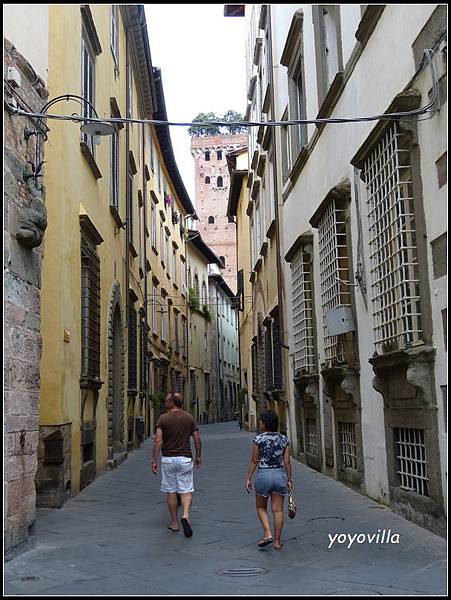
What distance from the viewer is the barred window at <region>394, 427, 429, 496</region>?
273 inches

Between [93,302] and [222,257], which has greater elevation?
[222,257]

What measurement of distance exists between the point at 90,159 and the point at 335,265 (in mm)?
4320

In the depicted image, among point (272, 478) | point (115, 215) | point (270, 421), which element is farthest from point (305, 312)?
point (272, 478)

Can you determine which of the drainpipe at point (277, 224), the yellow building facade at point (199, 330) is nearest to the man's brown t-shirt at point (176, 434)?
the drainpipe at point (277, 224)

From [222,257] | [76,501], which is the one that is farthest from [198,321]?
[76,501]

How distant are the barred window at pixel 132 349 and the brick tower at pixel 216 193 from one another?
2011 inches

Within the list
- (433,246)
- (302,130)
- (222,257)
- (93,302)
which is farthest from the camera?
(222,257)

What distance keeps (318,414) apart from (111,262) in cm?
522

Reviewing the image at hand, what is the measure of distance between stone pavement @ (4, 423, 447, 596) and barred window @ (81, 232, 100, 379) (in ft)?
7.88

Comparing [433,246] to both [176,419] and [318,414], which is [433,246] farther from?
[318,414]

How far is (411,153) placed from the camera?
6816mm

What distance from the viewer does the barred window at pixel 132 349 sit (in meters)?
17.8

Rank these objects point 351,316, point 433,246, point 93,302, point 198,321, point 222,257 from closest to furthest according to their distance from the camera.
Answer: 1. point 433,246
2. point 351,316
3. point 93,302
4. point 198,321
5. point 222,257

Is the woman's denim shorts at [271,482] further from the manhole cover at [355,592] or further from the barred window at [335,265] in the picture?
the barred window at [335,265]
